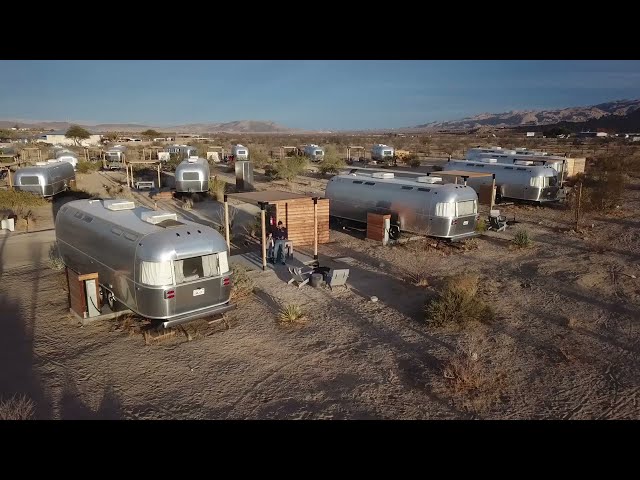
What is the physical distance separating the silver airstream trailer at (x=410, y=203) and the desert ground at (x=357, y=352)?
1888 millimetres

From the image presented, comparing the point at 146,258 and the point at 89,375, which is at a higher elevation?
the point at 146,258

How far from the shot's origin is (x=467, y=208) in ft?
53.9

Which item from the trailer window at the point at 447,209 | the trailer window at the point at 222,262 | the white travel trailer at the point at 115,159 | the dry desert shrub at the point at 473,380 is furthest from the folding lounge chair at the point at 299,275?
the white travel trailer at the point at 115,159

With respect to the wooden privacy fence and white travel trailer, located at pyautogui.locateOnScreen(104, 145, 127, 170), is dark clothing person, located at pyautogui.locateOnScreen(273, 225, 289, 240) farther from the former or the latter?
white travel trailer, located at pyautogui.locateOnScreen(104, 145, 127, 170)

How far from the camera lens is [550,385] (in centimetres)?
795

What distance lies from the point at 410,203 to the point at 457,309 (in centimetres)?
693

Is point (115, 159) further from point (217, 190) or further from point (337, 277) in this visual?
point (337, 277)

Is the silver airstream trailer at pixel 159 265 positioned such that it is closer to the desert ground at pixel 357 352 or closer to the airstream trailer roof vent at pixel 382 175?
the desert ground at pixel 357 352

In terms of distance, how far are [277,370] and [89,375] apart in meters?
3.21

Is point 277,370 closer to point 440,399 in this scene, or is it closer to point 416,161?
point 440,399

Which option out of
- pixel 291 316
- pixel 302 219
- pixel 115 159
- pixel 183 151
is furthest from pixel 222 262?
pixel 115 159

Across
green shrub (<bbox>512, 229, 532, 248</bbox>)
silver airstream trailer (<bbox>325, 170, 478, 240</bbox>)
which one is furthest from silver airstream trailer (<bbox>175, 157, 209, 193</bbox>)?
green shrub (<bbox>512, 229, 532, 248</bbox>)

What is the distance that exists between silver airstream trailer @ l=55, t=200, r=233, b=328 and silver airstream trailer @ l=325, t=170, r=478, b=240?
8.57m
